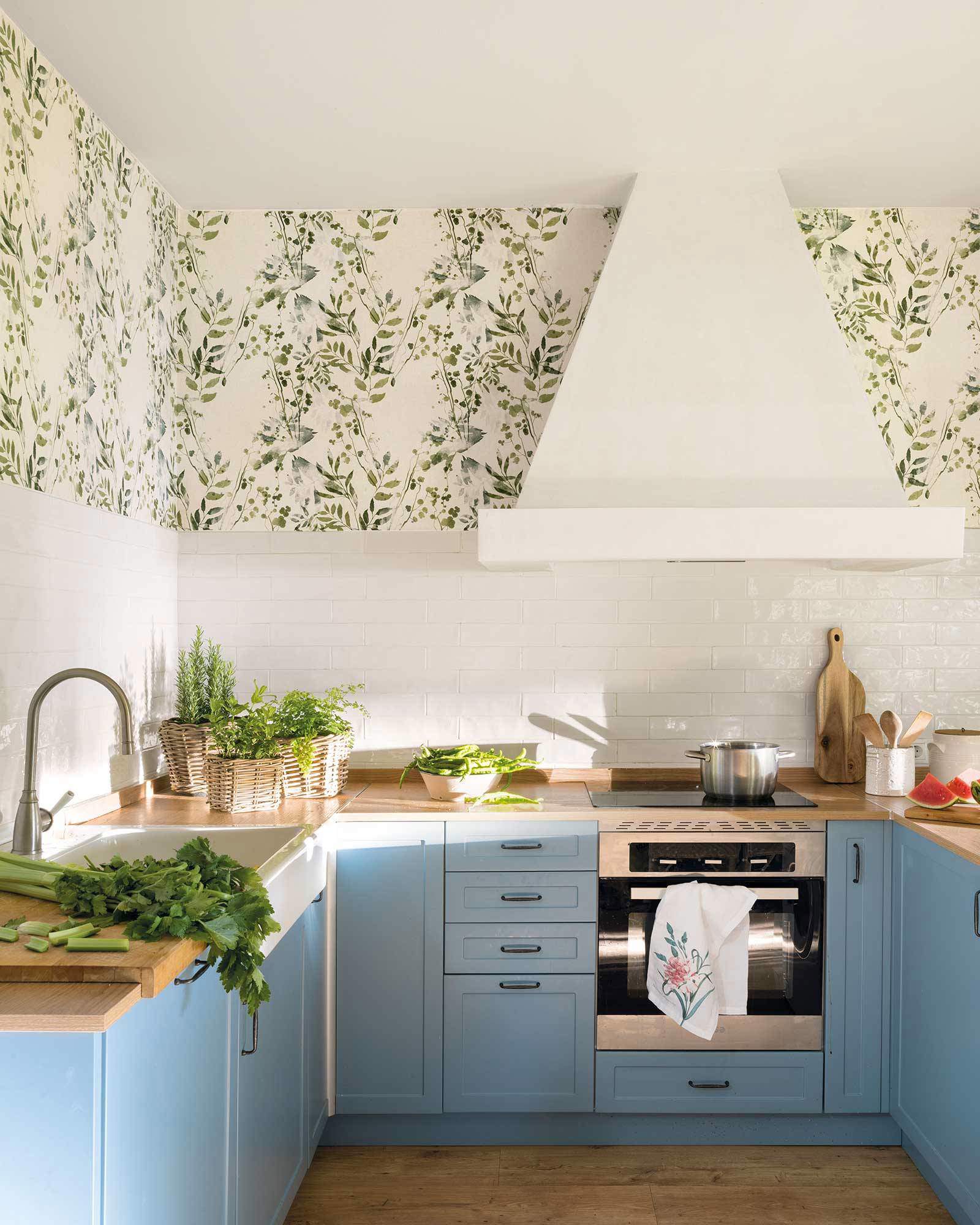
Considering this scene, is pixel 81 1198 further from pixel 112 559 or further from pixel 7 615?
pixel 112 559

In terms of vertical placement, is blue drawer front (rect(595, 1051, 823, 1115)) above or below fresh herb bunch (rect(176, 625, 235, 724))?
below

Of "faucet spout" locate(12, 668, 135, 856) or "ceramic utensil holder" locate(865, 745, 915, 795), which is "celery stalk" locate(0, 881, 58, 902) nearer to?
"faucet spout" locate(12, 668, 135, 856)

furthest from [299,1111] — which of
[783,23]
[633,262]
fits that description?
[783,23]

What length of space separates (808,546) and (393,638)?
138cm

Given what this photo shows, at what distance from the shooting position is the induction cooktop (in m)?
2.85

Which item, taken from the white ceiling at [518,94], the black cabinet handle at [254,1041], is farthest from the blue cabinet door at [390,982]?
the white ceiling at [518,94]

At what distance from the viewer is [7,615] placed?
7.23 feet

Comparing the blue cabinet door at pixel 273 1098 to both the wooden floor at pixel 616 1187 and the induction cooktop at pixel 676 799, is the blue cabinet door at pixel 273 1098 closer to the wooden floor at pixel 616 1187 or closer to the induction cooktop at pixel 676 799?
the wooden floor at pixel 616 1187

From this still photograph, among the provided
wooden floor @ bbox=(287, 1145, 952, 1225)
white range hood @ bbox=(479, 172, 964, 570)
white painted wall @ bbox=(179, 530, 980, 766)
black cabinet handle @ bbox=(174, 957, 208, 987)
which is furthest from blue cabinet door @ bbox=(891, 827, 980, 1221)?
black cabinet handle @ bbox=(174, 957, 208, 987)

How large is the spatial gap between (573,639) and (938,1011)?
1490mm

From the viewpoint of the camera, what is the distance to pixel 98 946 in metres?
1.46

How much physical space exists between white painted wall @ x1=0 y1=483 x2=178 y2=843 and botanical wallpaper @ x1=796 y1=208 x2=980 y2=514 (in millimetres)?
2375

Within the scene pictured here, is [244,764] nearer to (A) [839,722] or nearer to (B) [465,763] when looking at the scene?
(B) [465,763]

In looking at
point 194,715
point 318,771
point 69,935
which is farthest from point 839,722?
point 69,935
